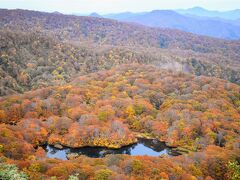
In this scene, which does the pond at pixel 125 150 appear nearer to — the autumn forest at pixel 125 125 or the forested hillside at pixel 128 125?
the autumn forest at pixel 125 125

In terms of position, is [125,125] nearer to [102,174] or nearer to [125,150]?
[125,150]

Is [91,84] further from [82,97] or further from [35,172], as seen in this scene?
[35,172]

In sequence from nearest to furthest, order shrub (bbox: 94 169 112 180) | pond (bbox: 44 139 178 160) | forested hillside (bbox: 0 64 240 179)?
shrub (bbox: 94 169 112 180)
forested hillside (bbox: 0 64 240 179)
pond (bbox: 44 139 178 160)

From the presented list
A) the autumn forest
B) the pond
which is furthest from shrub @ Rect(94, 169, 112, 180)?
the pond

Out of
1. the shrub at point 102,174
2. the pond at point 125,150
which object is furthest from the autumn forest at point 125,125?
the pond at point 125,150

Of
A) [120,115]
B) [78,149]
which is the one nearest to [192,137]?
[120,115]

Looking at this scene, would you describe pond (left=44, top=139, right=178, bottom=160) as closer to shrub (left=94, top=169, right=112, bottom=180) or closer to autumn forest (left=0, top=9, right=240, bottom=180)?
autumn forest (left=0, top=9, right=240, bottom=180)

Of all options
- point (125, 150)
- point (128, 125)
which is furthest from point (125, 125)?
point (125, 150)
